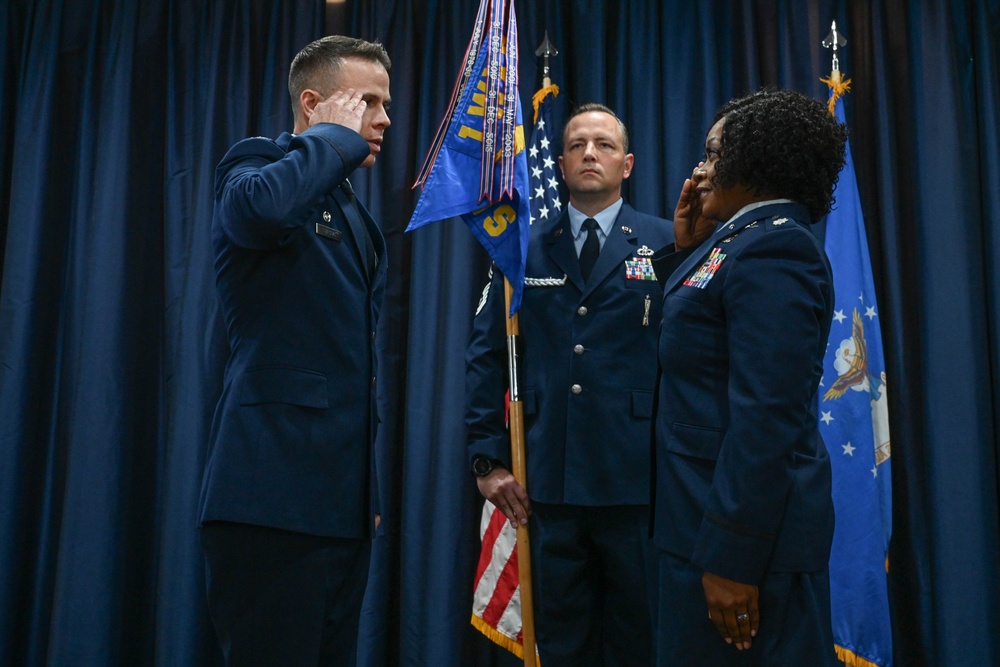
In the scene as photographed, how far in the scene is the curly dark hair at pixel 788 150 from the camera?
1420 millimetres

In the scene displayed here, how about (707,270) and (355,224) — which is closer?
(707,270)

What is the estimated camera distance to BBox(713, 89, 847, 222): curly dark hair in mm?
1420

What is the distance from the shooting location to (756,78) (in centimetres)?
306

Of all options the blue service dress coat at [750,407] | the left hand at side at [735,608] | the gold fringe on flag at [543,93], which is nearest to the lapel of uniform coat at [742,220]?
the blue service dress coat at [750,407]

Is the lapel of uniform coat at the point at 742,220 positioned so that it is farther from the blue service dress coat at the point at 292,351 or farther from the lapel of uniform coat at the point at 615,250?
the lapel of uniform coat at the point at 615,250

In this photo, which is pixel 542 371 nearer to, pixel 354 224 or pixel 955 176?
pixel 354 224

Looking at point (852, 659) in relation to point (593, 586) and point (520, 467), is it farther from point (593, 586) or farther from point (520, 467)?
point (520, 467)

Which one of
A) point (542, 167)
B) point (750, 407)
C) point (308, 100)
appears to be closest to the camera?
point (750, 407)

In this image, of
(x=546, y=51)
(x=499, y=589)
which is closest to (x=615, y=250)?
(x=546, y=51)

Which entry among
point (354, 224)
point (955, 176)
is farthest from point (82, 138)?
point (955, 176)

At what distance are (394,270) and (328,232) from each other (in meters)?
1.53

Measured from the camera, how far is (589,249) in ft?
7.79

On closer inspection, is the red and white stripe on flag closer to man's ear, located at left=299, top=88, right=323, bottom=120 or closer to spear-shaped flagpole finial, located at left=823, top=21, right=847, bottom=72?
man's ear, located at left=299, top=88, right=323, bottom=120

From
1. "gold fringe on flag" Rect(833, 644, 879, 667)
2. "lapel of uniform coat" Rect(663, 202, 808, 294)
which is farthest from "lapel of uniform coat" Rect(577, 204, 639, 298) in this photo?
"gold fringe on flag" Rect(833, 644, 879, 667)
